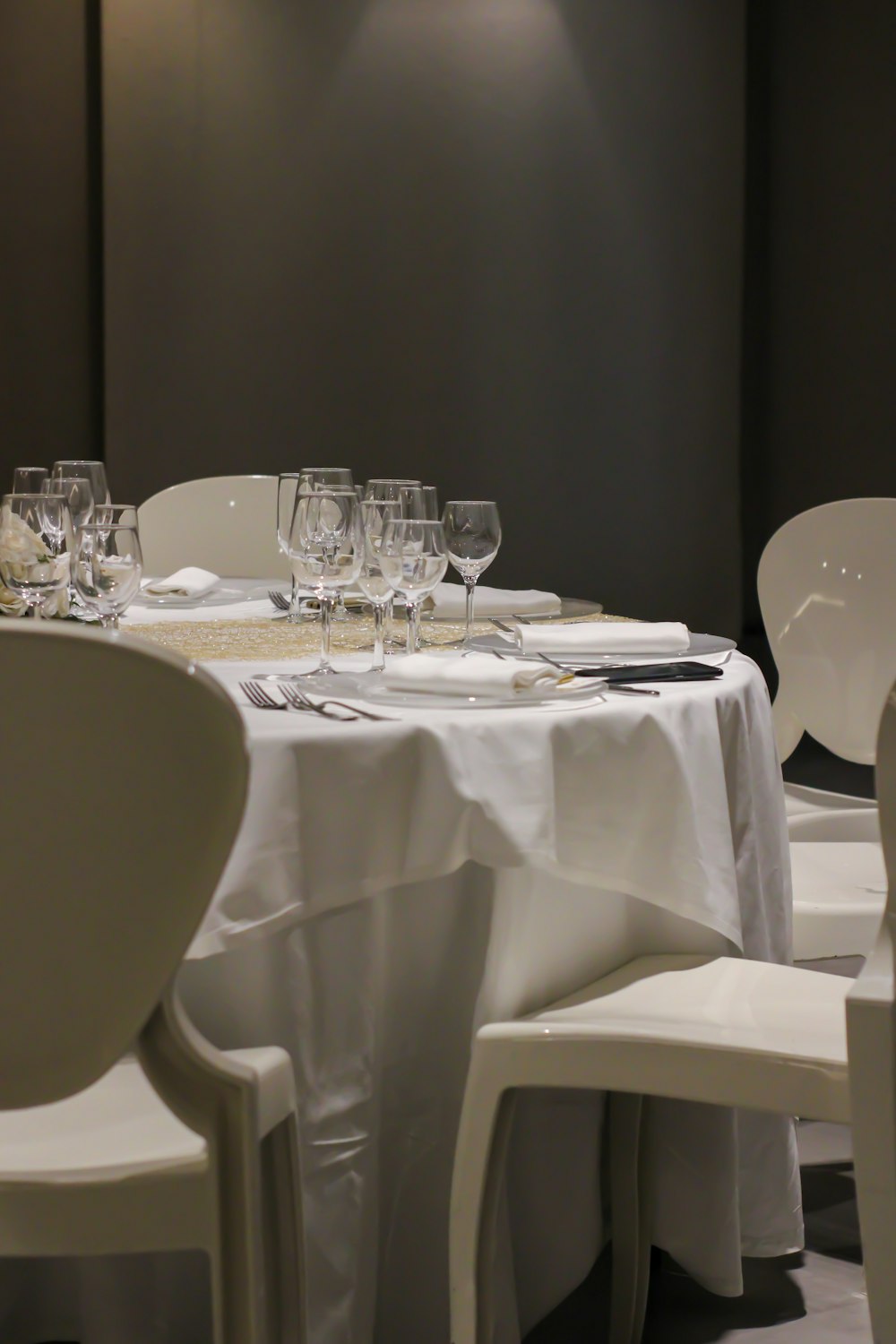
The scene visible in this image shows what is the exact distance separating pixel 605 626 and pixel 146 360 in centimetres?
369

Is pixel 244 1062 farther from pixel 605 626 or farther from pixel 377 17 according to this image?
pixel 377 17

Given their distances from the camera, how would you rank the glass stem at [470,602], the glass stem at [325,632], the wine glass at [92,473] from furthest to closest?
1. the wine glass at [92,473]
2. the glass stem at [470,602]
3. the glass stem at [325,632]

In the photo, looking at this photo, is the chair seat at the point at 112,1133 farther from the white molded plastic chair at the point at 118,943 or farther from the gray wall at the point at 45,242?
the gray wall at the point at 45,242

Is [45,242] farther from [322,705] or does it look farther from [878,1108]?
[878,1108]

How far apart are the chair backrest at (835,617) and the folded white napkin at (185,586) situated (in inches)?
39.8

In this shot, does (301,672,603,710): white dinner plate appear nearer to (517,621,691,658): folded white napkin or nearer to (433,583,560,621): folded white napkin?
(517,621,691,658): folded white napkin

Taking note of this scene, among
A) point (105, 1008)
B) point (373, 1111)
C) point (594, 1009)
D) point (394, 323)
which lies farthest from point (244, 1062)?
point (394, 323)

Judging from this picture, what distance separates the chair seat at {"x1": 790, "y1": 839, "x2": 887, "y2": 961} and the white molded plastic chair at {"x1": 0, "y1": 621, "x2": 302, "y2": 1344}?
1.03 metres

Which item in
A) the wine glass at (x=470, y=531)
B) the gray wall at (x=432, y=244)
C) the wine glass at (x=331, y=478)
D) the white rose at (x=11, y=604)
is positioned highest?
the gray wall at (x=432, y=244)

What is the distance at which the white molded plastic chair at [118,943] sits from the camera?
0.97 metres

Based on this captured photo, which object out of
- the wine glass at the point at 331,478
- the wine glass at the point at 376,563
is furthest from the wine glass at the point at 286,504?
the wine glass at the point at 376,563

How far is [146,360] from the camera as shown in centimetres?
513

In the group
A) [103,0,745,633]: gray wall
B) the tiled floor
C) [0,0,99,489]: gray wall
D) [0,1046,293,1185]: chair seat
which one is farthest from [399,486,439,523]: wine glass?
[0,0,99,489]: gray wall

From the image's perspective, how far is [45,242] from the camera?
5.16 metres
